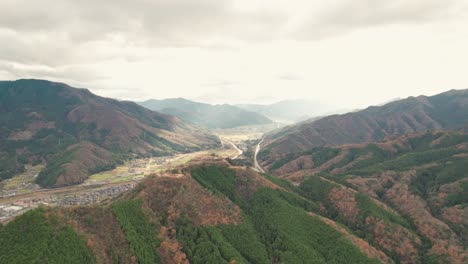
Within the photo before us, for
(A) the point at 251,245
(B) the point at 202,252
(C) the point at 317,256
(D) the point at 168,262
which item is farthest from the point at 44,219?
(C) the point at 317,256

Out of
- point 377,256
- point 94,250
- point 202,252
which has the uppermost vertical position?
point 94,250

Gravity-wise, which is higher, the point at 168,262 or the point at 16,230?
the point at 16,230

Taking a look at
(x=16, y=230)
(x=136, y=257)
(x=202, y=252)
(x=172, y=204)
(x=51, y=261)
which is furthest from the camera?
(x=172, y=204)

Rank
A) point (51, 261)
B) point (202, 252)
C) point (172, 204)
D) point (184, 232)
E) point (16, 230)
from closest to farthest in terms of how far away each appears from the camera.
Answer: point (51, 261) → point (16, 230) → point (202, 252) → point (184, 232) → point (172, 204)

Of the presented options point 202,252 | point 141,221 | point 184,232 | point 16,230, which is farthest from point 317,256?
point 16,230

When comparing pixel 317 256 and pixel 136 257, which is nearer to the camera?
pixel 136 257

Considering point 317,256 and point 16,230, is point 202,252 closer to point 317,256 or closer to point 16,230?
point 317,256

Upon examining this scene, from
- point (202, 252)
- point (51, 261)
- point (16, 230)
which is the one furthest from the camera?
point (202, 252)

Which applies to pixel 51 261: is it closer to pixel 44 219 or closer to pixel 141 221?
pixel 44 219

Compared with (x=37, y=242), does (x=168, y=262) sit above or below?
below
